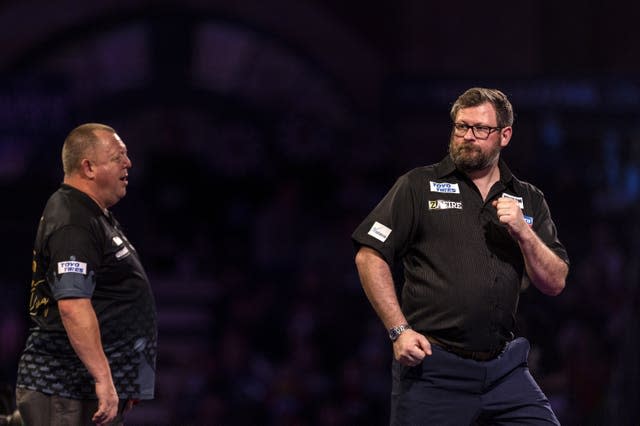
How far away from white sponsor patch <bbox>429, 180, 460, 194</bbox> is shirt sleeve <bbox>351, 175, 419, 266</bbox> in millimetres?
84

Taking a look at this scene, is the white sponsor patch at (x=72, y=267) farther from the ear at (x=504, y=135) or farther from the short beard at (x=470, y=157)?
the ear at (x=504, y=135)

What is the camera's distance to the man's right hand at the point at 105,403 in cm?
364

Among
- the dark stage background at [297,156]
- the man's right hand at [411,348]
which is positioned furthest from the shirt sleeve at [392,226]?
the dark stage background at [297,156]

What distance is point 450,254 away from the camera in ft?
12.4

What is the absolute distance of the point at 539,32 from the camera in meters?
12.9

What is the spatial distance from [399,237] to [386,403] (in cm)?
497

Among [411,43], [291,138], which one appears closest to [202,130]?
[291,138]

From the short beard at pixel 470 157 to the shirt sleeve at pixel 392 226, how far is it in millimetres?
207

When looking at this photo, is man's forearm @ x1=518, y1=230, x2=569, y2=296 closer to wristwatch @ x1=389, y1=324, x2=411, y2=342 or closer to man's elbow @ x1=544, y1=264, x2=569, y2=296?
man's elbow @ x1=544, y1=264, x2=569, y2=296

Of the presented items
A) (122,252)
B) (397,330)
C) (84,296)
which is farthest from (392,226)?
(84,296)

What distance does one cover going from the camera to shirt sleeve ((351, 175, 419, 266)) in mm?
3734

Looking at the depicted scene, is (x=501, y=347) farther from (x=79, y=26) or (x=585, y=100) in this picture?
(x=79, y=26)

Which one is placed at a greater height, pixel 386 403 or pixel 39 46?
pixel 39 46

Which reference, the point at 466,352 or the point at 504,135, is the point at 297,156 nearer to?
the point at 504,135
